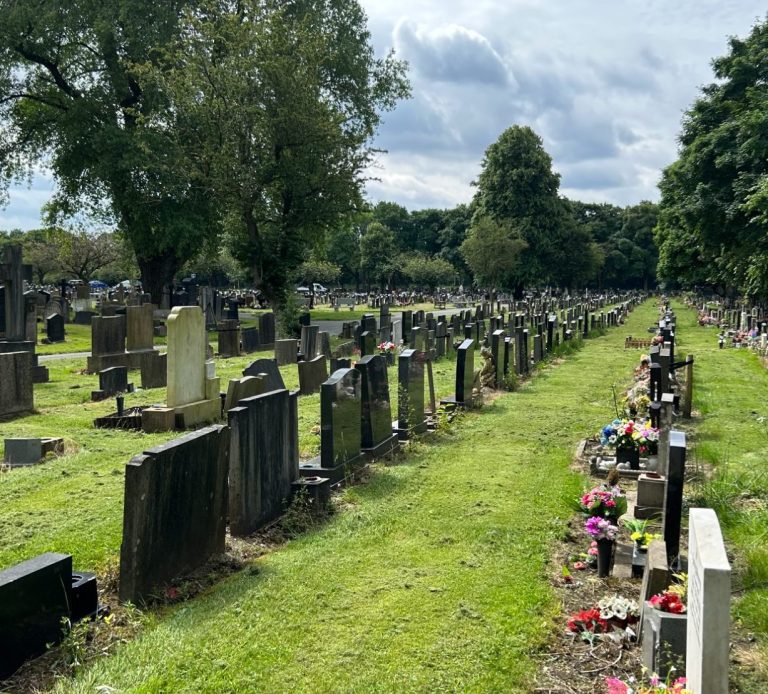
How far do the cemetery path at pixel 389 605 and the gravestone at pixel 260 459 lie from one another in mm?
477

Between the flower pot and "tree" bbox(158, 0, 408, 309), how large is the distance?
2000 centimetres

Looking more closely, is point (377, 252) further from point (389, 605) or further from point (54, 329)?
point (389, 605)

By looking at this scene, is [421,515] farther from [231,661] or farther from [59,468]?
[59,468]

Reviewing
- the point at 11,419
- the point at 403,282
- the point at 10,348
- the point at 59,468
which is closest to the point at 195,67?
the point at 10,348

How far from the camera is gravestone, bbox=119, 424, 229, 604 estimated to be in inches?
188

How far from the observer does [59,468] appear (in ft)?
26.8

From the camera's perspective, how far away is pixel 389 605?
190 inches

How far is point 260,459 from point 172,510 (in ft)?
4.39

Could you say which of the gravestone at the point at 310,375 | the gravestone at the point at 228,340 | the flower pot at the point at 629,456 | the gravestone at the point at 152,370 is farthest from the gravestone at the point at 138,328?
the flower pot at the point at 629,456

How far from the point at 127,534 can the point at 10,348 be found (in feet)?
43.7

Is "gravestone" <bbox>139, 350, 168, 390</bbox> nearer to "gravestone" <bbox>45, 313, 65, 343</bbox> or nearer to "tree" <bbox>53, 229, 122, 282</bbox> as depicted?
"gravestone" <bbox>45, 313, 65, 343</bbox>

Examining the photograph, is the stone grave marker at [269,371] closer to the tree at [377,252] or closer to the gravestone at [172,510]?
the gravestone at [172,510]

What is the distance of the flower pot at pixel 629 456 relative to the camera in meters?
8.52

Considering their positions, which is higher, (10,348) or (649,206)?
(649,206)
